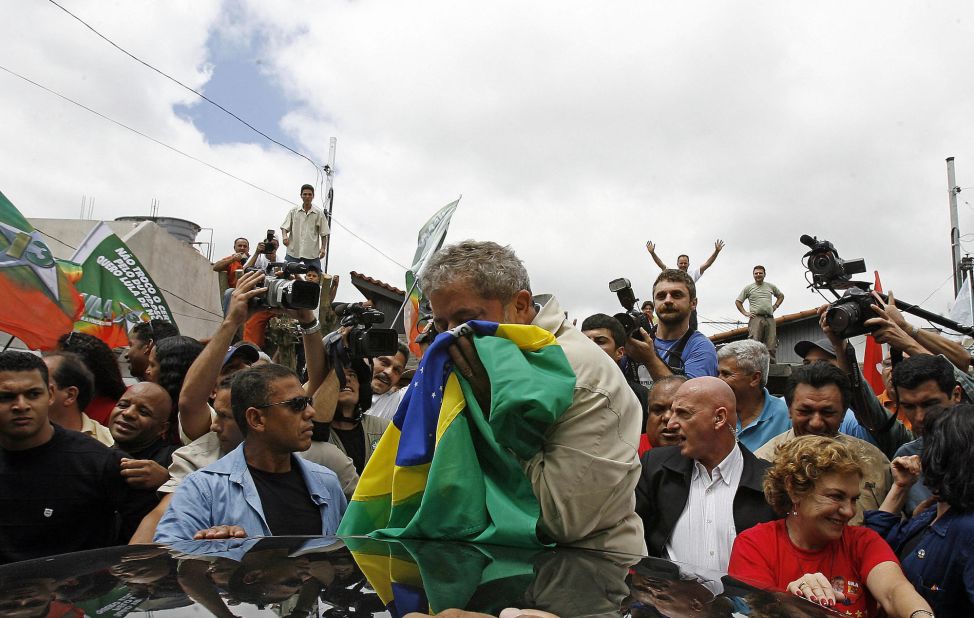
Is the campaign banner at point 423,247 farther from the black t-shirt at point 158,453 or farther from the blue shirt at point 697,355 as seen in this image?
the black t-shirt at point 158,453

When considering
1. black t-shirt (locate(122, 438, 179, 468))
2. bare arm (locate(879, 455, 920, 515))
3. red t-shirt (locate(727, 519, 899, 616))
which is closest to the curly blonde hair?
red t-shirt (locate(727, 519, 899, 616))

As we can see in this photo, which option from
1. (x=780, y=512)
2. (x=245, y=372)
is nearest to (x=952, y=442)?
(x=780, y=512)

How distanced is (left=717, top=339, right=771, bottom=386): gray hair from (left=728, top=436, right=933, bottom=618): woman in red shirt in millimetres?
1684

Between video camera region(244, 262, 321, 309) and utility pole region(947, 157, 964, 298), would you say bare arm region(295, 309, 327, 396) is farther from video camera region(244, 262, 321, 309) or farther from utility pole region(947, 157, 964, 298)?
utility pole region(947, 157, 964, 298)

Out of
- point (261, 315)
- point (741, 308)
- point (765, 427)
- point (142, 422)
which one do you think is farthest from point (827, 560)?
→ point (741, 308)

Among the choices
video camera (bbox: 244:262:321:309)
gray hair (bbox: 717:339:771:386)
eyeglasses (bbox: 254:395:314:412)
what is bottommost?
eyeglasses (bbox: 254:395:314:412)

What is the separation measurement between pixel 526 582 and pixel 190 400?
2727 mm

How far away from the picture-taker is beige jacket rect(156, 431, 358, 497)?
3.30 meters

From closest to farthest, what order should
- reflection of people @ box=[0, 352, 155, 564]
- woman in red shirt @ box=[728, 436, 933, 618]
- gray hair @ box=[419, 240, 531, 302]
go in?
gray hair @ box=[419, 240, 531, 302], woman in red shirt @ box=[728, 436, 933, 618], reflection of people @ box=[0, 352, 155, 564]

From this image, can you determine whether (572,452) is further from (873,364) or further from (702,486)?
(873,364)

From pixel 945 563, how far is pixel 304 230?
891cm

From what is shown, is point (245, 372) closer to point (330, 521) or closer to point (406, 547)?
point (330, 521)

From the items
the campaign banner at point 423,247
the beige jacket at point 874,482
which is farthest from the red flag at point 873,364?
the campaign banner at point 423,247

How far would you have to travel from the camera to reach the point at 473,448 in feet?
5.83
